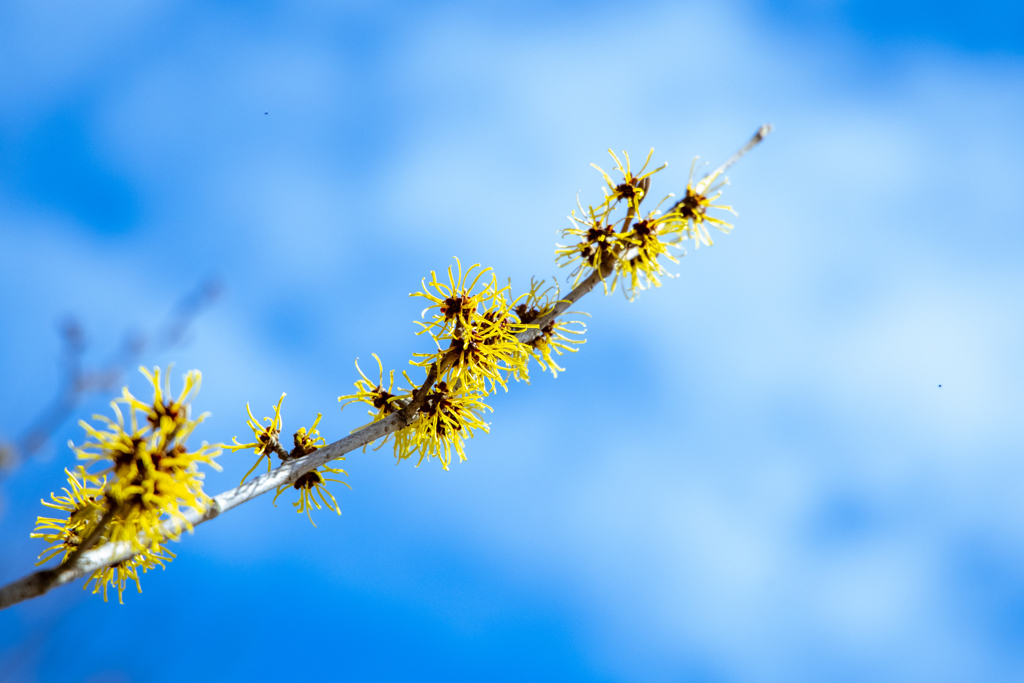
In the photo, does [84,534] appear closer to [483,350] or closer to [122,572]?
[122,572]

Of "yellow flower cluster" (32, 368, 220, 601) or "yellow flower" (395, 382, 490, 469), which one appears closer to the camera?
"yellow flower cluster" (32, 368, 220, 601)

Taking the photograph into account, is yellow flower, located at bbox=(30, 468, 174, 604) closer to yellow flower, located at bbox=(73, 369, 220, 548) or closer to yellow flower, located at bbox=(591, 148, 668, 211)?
yellow flower, located at bbox=(73, 369, 220, 548)

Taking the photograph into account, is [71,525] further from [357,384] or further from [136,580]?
[357,384]

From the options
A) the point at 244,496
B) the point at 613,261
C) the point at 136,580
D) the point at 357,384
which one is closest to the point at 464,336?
the point at 357,384

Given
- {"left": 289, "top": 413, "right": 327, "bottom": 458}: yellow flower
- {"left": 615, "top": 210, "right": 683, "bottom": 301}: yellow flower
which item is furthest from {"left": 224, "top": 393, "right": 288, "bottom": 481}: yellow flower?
{"left": 615, "top": 210, "right": 683, "bottom": 301}: yellow flower

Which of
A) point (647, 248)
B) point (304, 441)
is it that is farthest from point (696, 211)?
point (304, 441)

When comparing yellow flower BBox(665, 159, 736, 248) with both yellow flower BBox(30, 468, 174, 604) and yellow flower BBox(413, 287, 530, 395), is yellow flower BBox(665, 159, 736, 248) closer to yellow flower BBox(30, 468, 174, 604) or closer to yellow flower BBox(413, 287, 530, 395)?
yellow flower BBox(413, 287, 530, 395)

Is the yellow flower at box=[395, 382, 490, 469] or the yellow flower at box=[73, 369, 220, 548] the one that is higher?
the yellow flower at box=[395, 382, 490, 469]

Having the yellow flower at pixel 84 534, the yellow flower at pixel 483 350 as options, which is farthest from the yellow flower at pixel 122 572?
the yellow flower at pixel 483 350

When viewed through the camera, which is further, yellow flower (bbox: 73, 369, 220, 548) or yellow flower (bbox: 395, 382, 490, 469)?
yellow flower (bbox: 395, 382, 490, 469)

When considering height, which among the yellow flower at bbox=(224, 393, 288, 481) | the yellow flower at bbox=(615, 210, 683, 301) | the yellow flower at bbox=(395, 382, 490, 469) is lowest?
the yellow flower at bbox=(224, 393, 288, 481)

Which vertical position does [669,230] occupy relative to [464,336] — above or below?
above
